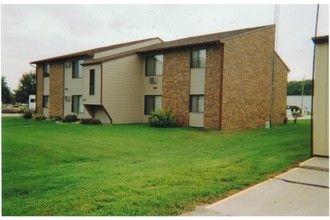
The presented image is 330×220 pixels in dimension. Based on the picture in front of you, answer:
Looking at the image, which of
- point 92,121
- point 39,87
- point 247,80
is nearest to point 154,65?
point 92,121

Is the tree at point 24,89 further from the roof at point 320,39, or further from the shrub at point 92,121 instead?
the roof at point 320,39

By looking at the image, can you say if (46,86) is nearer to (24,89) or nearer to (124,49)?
(124,49)

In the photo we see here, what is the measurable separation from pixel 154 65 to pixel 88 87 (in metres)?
4.65

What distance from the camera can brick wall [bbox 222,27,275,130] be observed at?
59.1 feet

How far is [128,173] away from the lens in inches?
283

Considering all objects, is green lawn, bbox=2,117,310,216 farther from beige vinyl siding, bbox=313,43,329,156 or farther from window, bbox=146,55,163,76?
window, bbox=146,55,163,76

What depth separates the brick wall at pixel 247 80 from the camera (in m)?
18.0

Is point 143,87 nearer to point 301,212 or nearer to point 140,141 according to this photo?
point 140,141

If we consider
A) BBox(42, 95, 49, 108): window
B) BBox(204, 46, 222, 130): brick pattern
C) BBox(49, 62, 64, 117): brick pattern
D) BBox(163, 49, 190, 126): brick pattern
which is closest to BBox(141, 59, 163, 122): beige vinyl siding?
BBox(163, 49, 190, 126): brick pattern

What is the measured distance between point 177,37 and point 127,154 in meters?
18.0

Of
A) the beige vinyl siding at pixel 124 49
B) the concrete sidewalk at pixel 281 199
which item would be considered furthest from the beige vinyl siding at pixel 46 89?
the concrete sidewalk at pixel 281 199

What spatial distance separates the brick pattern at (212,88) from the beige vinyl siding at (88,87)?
6.95 m

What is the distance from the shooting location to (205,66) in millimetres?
18344

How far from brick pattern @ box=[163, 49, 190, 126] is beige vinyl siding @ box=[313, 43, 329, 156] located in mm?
10384
